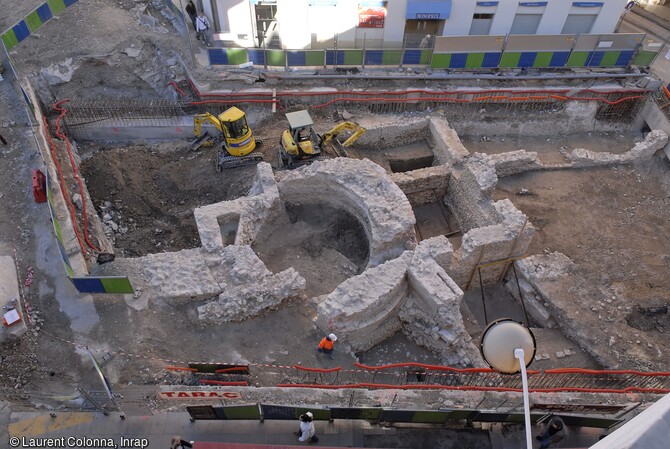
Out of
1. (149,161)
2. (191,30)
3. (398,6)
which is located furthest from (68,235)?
(398,6)

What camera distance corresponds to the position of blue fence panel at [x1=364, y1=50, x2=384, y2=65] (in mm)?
19891

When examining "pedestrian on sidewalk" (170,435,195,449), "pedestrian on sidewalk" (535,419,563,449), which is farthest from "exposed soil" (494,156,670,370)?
"pedestrian on sidewalk" (170,435,195,449)

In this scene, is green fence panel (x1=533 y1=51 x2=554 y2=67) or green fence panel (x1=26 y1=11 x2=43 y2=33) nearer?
green fence panel (x1=26 y1=11 x2=43 y2=33)

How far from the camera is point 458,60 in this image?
20328 mm

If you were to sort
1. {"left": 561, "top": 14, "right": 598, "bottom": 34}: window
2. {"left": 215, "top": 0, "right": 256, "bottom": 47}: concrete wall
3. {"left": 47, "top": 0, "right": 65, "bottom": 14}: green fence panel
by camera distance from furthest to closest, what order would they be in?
{"left": 47, "top": 0, "right": 65, "bottom": 14}: green fence panel → {"left": 561, "top": 14, "right": 598, "bottom": 34}: window → {"left": 215, "top": 0, "right": 256, "bottom": 47}: concrete wall

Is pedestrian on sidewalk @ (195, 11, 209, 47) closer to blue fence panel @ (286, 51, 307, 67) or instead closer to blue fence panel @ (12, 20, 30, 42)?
blue fence panel @ (286, 51, 307, 67)

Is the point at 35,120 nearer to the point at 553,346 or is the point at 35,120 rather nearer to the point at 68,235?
the point at 68,235

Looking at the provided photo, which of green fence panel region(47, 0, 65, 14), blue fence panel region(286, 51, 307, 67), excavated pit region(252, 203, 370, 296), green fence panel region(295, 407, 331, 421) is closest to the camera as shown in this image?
green fence panel region(295, 407, 331, 421)

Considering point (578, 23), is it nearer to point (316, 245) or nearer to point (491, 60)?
point (491, 60)

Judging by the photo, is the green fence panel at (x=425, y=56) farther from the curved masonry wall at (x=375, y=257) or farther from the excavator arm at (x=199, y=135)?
the excavator arm at (x=199, y=135)

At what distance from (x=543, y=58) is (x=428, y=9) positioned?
5.62 metres

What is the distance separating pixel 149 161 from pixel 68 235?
539 cm

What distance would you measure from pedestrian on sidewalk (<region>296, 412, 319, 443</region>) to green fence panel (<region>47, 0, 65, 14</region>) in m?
21.1

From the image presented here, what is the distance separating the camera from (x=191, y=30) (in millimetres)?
21172
